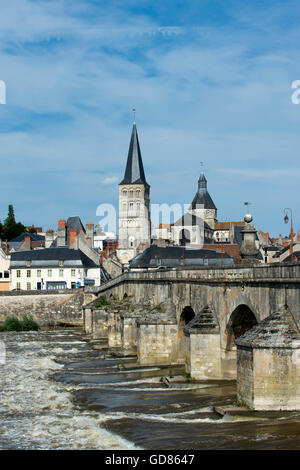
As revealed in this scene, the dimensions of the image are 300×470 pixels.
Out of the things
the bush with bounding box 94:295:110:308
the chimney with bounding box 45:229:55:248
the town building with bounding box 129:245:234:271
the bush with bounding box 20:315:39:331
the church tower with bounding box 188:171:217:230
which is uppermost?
the church tower with bounding box 188:171:217:230

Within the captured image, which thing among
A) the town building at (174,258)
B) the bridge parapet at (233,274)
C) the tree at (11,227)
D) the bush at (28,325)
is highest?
the tree at (11,227)

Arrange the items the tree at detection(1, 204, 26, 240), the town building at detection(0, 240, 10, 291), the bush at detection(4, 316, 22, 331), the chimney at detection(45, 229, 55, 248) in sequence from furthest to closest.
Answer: the tree at detection(1, 204, 26, 240), the chimney at detection(45, 229, 55, 248), the town building at detection(0, 240, 10, 291), the bush at detection(4, 316, 22, 331)

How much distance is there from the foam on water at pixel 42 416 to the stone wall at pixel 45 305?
2894 cm

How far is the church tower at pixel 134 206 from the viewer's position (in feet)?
397

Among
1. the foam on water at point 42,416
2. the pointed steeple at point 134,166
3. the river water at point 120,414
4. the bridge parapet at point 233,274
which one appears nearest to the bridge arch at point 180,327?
the bridge parapet at point 233,274

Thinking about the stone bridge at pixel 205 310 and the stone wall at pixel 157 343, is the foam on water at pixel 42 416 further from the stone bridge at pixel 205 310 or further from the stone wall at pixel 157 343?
the stone bridge at pixel 205 310

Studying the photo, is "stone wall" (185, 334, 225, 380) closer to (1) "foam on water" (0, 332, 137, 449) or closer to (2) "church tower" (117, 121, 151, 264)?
(1) "foam on water" (0, 332, 137, 449)

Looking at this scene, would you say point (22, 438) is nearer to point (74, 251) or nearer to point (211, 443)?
point (211, 443)

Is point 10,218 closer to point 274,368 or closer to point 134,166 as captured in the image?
Result: point 134,166

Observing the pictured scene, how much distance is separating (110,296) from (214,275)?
29.5 m

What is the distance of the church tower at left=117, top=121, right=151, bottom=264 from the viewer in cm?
12088

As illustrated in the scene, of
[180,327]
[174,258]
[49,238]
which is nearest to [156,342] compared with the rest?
[180,327]

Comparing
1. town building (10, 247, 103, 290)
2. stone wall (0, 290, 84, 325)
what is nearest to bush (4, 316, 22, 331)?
stone wall (0, 290, 84, 325)

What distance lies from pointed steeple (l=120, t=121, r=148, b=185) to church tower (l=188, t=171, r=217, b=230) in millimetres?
21729
